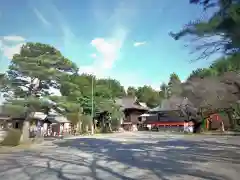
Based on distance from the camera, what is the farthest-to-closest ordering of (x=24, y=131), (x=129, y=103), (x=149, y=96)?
(x=149, y=96)
(x=129, y=103)
(x=24, y=131)

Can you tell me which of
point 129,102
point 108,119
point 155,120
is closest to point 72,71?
point 108,119

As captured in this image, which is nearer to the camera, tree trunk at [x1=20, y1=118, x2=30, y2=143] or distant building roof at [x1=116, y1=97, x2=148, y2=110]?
tree trunk at [x1=20, y1=118, x2=30, y2=143]

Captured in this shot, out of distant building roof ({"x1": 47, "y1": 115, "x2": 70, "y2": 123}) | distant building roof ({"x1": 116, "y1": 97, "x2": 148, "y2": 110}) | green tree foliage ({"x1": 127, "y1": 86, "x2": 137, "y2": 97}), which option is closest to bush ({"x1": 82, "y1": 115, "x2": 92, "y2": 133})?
→ distant building roof ({"x1": 47, "y1": 115, "x2": 70, "y2": 123})

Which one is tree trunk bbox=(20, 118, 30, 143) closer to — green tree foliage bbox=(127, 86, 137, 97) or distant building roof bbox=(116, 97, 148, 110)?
distant building roof bbox=(116, 97, 148, 110)

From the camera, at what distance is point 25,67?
2730 cm

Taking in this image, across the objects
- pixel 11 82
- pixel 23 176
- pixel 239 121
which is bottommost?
pixel 23 176

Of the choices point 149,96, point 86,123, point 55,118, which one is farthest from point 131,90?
point 55,118

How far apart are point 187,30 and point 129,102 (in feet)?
205

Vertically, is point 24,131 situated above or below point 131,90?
below

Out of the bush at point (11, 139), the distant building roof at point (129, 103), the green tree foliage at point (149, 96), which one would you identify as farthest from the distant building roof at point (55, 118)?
the green tree foliage at point (149, 96)

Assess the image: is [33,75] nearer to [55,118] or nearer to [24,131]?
[24,131]

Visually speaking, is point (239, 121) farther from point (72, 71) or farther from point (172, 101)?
point (72, 71)

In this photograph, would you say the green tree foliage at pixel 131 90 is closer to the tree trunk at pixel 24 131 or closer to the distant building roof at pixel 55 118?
the distant building roof at pixel 55 118

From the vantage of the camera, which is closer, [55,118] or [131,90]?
[55,118]
